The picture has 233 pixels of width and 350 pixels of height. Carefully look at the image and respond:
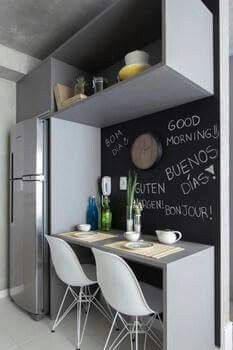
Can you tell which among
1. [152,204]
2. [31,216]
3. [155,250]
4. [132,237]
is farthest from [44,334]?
[152,204]

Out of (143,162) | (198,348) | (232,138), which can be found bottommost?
(198,348)

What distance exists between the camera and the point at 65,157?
2.23m

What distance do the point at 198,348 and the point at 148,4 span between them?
2105 mm

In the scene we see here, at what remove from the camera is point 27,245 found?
2.22 metres

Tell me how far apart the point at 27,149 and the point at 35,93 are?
567 millimetres

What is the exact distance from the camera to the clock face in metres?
1.96

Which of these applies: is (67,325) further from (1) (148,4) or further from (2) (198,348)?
(1) (148,4)

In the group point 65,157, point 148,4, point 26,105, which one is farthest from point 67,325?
point 148,4

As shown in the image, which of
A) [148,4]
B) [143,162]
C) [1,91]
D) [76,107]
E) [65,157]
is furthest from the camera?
[1,91]


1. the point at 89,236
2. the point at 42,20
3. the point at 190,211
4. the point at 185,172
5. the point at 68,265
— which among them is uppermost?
the point at 42,20

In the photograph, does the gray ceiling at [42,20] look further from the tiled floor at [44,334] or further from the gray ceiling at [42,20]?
the tiled floor at [44,334]

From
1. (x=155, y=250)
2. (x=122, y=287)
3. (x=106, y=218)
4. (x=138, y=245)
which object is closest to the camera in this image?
(x=122, y=287)

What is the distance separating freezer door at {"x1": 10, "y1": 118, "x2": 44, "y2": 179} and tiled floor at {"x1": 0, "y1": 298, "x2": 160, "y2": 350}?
1230 millimetres

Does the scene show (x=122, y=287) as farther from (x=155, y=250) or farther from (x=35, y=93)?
(x=35, y=93)
